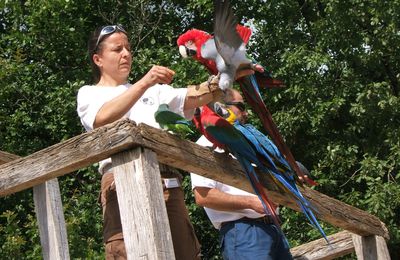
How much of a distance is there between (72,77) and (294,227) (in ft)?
7.90

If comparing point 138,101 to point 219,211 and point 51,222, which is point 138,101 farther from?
point 219,211

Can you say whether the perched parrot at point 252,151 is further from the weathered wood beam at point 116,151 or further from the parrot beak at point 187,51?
the parrot beak at point 187,51

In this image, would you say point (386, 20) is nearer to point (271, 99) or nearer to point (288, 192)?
point (271, 99)

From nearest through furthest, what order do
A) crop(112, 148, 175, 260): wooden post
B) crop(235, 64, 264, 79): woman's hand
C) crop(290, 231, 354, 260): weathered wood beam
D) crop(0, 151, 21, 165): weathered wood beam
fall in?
crop(112, 148, 175, 260): wooden post
crop(235, 64, 264, 79): woman's hand
crop(0, 151, 21, 165): weathered wood beam
crop(290, 231, 354, 260): weathered wood beam

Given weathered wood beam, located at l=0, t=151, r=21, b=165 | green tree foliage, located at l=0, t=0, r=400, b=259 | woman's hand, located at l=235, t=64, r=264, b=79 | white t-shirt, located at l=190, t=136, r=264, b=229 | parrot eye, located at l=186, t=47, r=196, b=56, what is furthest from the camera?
green tree foliage, located at l=0, t=0, r=400, b=259

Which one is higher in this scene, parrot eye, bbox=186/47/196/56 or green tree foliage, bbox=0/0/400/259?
green tree foliage, bbox=0/0/400/259

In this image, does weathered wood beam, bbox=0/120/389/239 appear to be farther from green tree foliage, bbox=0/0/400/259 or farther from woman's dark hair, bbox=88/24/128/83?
green tree foliage, bbox=0/0/400/259

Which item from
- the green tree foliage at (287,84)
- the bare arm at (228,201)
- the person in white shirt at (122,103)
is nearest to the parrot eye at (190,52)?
the person in white shirt at (122,103)

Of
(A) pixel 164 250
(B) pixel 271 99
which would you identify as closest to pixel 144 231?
(A) pixel 164 250

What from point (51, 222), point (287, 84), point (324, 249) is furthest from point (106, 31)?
point (287, 84)

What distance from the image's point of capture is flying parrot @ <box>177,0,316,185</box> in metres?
3.01

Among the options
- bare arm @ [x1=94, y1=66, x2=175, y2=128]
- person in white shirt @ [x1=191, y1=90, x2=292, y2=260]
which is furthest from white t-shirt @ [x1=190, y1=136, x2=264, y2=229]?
bare arm @ [x1=94, y1=66, x2=175, y2=128]

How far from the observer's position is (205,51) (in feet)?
10.5

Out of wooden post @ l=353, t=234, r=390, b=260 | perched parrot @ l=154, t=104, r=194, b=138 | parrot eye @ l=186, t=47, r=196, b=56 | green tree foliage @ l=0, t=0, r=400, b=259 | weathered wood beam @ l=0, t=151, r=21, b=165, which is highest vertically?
green tree foliage @ l=0, t=0, r=400, b=259
